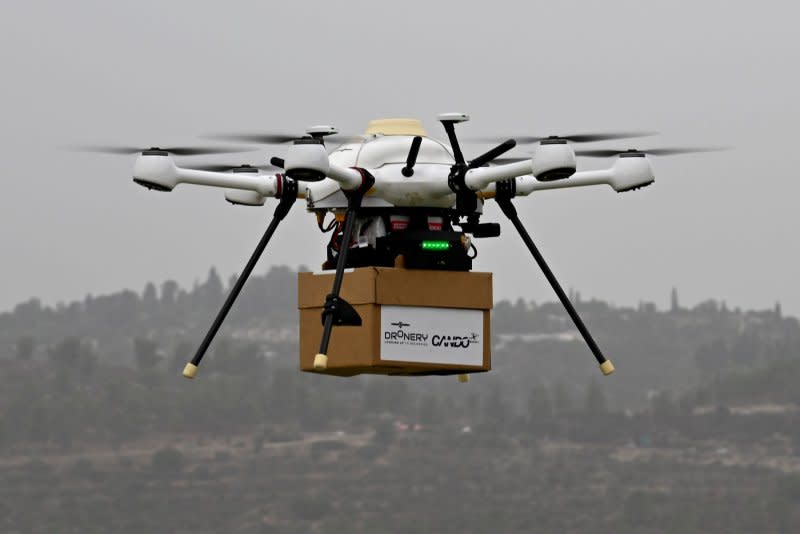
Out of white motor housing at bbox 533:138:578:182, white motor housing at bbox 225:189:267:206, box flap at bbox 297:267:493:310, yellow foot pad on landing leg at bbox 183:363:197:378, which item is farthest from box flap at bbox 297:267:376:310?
white motor housing at bbox 533:138:578:182

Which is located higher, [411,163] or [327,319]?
[411,163]

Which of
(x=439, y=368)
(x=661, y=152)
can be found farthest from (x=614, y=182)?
(x=439, y=368)

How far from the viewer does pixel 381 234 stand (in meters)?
29.0

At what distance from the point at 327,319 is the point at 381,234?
1538 millimetres

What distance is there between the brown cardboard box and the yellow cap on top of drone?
1.63 metres

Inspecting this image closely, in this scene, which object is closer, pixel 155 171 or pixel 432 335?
pixel 155 171

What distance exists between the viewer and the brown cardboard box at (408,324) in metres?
28.5

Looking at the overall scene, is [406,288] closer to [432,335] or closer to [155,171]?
[432,335]

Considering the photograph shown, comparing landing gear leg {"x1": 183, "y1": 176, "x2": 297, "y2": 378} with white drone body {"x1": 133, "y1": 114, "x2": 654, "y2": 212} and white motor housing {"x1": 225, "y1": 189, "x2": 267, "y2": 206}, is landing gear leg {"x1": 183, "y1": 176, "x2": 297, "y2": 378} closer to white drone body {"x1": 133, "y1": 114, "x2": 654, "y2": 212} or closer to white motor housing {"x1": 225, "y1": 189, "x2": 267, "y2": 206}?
white drone body {"x1": 133, "y1": 114, "x2": 654, "y2": 212}

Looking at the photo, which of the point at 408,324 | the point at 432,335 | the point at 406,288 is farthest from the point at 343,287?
the point at 432,335

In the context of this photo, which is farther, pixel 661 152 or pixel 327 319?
pixel 661 152

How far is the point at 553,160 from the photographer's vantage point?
88.3 ft

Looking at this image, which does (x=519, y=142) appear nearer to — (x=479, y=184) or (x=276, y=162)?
(x=479, y=184)

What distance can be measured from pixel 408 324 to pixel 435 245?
0.95 m
